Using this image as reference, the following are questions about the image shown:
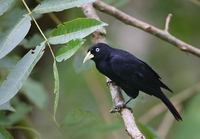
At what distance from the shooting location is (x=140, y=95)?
2.79 meters

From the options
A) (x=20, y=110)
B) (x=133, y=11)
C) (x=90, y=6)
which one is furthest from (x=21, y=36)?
(x=133, y=11)

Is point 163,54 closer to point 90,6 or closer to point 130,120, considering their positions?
point 90,6

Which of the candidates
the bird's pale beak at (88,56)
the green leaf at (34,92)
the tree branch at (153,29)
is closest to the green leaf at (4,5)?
the bird's pale beak at (88,56)

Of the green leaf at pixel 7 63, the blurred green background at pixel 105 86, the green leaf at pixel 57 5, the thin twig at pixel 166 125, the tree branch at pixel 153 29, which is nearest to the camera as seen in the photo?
the green leaf at pixel 57 5

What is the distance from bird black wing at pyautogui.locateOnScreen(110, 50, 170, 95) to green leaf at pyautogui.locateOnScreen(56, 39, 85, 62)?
2.86 ft

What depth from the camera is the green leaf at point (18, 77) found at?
176cm

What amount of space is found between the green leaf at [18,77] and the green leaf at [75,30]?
0.29 ft

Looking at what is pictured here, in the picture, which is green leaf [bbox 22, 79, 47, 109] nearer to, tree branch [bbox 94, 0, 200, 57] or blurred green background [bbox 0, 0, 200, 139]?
blurred green background [bbox 0, 0, 200, 139]

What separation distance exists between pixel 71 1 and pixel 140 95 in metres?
1.02

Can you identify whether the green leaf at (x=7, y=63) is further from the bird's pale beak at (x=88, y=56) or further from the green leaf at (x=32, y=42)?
the bird's pale beak at (x=88, y=56)

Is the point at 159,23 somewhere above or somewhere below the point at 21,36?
below

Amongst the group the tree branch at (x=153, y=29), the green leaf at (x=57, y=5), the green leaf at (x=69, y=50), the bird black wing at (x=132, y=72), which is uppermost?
the green leaf at (x=57, y=5)

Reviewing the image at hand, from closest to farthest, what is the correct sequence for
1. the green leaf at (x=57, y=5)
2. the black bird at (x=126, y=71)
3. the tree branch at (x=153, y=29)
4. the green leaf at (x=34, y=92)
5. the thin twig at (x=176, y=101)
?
the green leaf at (x=57, y=5), the tree branch at (x=153, y=29), the black bird at (x=126, y=71), the green leaf at (x=34, y=92), the thin twig at (x=176, y=101)

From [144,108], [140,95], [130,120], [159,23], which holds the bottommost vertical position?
[144,108]
